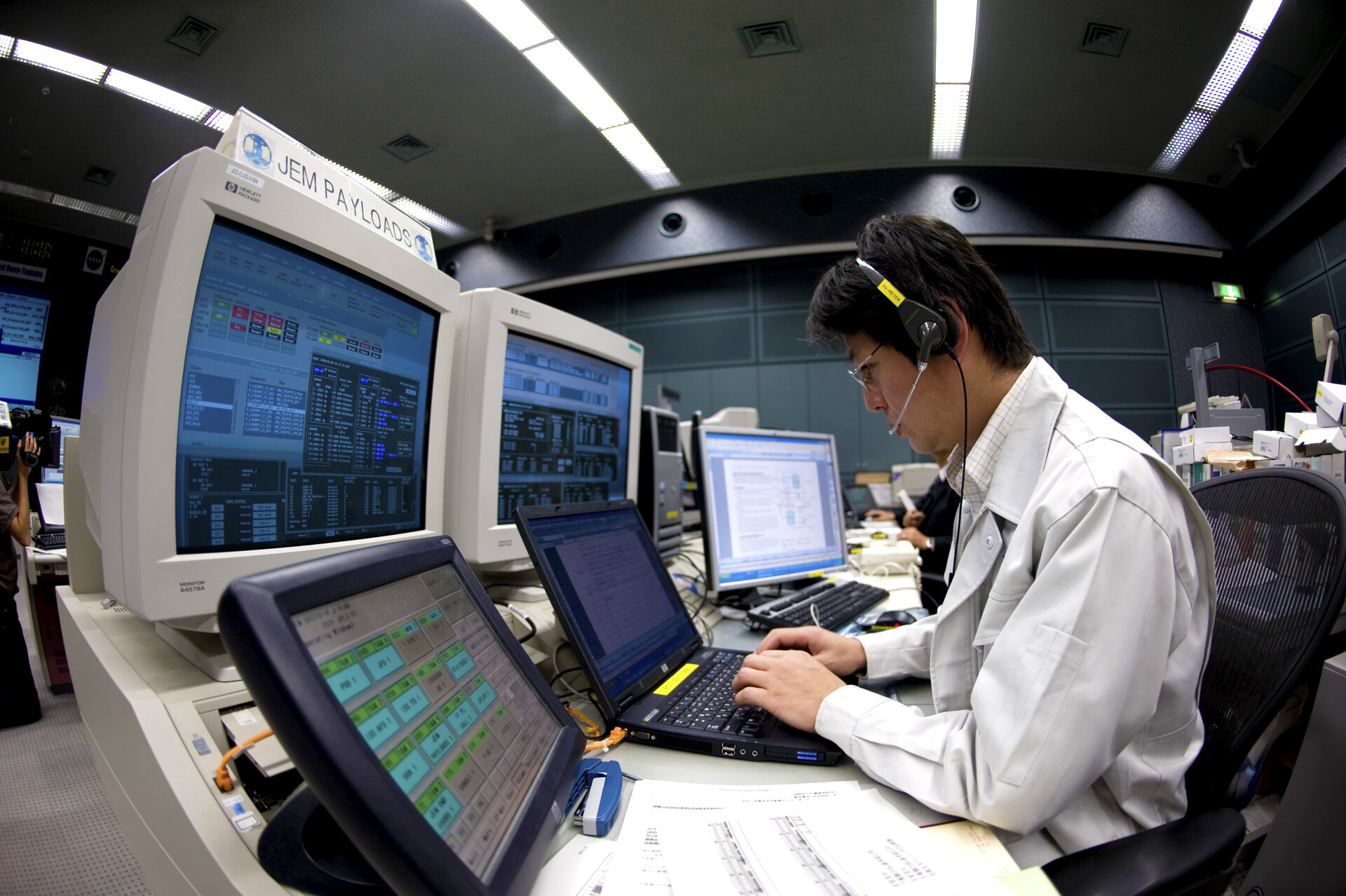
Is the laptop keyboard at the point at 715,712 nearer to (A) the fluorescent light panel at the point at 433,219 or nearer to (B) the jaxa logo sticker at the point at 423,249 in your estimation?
(B) the jaxa logo sticker at the point at 423,249

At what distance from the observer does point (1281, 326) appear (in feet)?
17.5

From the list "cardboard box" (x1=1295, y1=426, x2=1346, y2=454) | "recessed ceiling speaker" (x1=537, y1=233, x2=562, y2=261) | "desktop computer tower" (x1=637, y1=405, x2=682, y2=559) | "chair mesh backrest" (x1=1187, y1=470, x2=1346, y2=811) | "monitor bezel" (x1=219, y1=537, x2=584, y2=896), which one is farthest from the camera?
"recessed ceiling speaker" (x1=537, y1=233, x2=562, y2=261)

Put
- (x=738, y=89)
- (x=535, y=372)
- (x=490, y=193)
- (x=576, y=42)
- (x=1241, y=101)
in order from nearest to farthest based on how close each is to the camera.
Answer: (x=535, y=372) < (x=576, y=42) < (x=738, y=89) < (x=1241, y=101) < (x=490, y=193)

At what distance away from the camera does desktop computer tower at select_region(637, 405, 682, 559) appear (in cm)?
157

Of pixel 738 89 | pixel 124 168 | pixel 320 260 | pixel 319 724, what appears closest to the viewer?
pixel 319 724

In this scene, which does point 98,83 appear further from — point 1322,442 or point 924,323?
point 1322,442

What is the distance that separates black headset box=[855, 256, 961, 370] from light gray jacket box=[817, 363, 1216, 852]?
17 centimetres

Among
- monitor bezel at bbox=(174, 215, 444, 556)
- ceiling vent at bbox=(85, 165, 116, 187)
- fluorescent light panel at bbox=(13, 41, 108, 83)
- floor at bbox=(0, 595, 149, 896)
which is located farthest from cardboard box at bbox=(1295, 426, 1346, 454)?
ceiling vent at bbox=(85, 165, 116, 187)

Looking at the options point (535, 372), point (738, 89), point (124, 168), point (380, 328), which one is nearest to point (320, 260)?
point (380, 328)

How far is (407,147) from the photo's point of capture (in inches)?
173

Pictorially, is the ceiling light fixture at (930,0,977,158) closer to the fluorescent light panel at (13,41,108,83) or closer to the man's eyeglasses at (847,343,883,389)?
the man's eyeglasses at (847,343,883,389)

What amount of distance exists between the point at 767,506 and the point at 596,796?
3.33 ft

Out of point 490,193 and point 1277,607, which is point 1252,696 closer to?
point 1277,607

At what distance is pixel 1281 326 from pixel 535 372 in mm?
7911
